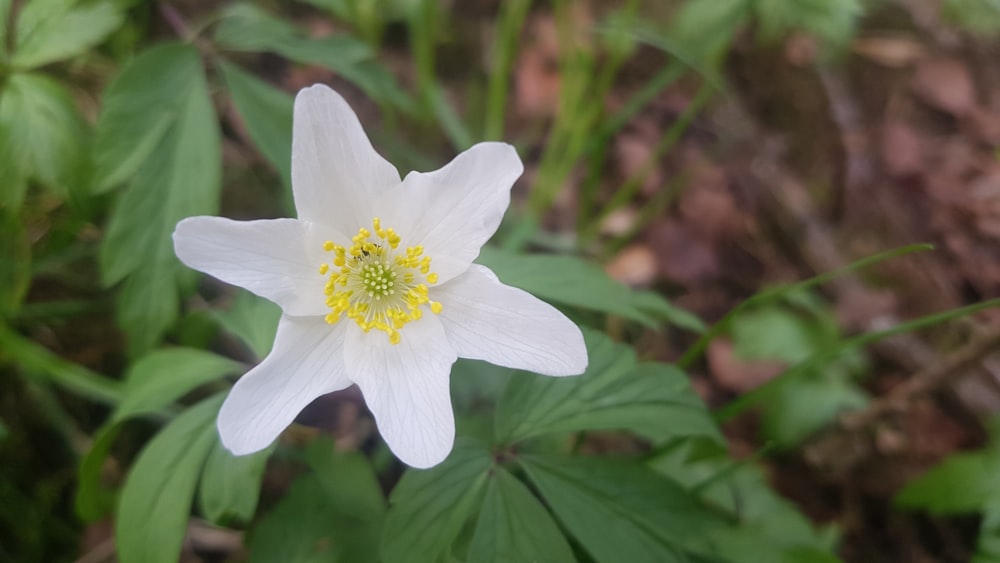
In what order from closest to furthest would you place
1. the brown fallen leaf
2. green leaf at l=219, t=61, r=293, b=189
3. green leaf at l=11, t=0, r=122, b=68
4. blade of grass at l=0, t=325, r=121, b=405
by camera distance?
green leaf at l=11, t=0, r=122, b=68
green leaf at l=219, t=61, r=293, b=189
blade of grass at l=0, t=325, r=121, b=405
the brown fallen leaf

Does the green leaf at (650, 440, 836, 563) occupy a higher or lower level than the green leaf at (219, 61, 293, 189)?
lower

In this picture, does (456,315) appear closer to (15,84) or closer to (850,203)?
(15,84)

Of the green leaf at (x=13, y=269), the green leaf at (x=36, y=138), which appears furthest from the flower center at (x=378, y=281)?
the green leaf at (x=13, y=269)

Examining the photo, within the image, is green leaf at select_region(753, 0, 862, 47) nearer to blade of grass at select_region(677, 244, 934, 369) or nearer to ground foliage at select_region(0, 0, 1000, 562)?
ground foliage at select_region(0, 0, 1000, 562)

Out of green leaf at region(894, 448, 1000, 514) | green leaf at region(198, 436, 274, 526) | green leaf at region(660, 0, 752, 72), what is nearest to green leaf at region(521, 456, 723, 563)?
green leaf at region(198, 436, 274, 526)

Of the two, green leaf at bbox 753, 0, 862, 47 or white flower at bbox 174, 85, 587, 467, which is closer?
white flower at bbox 174, 85, 587, 467

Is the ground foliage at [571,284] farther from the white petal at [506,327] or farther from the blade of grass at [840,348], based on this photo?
the white petal at [506,327]

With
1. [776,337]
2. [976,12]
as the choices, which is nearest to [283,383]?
[776,337]
